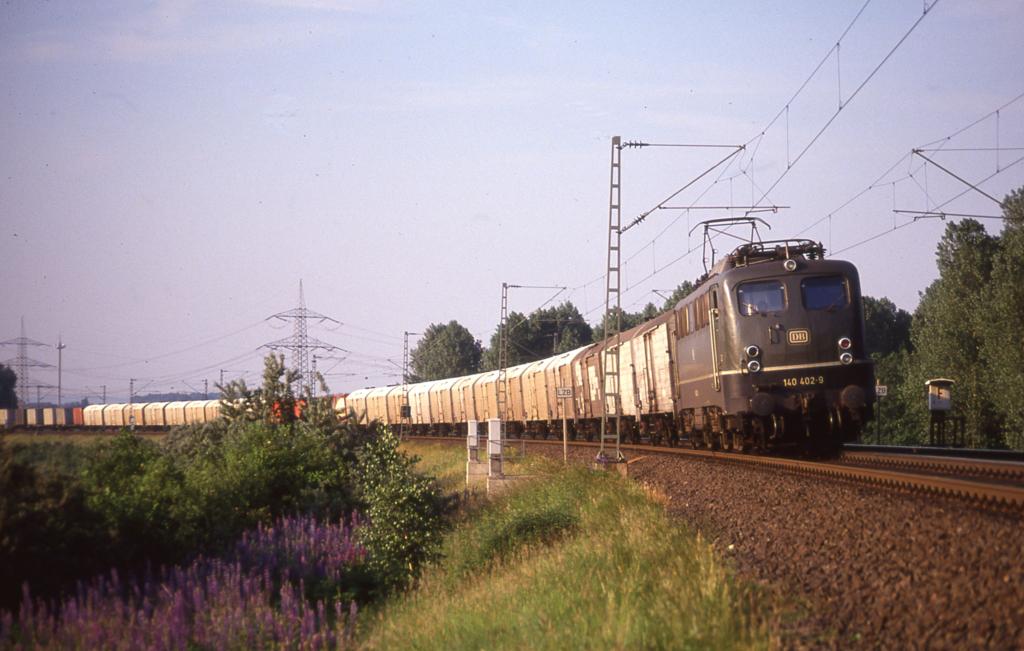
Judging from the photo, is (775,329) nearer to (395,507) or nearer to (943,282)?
(395,507)

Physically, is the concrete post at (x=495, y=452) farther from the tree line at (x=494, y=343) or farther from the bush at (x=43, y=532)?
the tree line at (x=494, y=343)

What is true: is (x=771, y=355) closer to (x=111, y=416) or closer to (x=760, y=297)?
(x=760, y=297)

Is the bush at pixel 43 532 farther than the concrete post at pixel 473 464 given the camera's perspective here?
No

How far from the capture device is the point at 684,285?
9806 centimetres

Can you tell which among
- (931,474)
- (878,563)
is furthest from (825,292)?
(878,563)

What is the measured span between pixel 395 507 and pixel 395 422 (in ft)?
163

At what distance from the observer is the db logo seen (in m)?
17.8

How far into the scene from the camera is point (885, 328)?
Result: 9906 cm

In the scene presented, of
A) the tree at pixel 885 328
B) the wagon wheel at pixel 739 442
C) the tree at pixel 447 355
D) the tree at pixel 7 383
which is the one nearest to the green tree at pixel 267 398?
the wagon wheel at pixel 739 442

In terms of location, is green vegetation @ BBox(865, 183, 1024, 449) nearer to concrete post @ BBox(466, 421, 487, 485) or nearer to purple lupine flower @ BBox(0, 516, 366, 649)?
concrete post @ BBox(466, 421, 487, 485)

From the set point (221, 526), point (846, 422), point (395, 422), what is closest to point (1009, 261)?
point (846, 422)

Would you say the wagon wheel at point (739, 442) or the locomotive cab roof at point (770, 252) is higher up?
the locomotive cab roof at point (770, 252)

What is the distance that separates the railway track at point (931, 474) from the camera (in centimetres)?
995

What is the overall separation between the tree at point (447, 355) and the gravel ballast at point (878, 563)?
10963 centimetres
